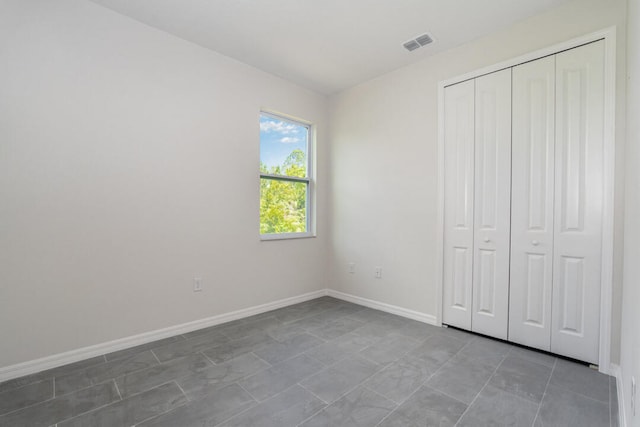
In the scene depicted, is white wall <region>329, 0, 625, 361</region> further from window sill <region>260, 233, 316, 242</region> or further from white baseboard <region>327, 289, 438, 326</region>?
window sill <region>260, 233, 316, 242</region>

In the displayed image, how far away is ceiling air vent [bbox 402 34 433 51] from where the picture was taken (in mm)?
2699

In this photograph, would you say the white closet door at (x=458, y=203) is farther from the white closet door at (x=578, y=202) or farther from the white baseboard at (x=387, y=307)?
the white closet door at (x=578, y=202)

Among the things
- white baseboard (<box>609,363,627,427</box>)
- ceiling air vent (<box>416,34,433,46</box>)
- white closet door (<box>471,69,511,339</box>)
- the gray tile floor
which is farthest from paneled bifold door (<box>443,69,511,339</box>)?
white baseboard (<box>609,363,627,427</box>)

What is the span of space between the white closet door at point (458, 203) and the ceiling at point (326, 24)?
0.56 m

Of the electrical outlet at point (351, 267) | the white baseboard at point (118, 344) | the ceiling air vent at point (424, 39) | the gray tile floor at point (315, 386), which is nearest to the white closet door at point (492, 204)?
the gray tile floor at point (315, 386)

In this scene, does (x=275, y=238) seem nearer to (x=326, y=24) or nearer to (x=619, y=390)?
(x=326, y=24)

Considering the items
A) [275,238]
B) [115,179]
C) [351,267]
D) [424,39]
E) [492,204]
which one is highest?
[424,39]

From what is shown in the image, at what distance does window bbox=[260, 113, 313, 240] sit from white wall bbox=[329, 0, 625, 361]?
0.39 meters

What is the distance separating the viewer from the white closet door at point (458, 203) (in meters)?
2.80

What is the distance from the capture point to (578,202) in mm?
2238

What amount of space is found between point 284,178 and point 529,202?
2.54 meters

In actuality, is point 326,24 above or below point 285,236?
above

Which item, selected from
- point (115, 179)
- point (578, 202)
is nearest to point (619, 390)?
point (578, 202)

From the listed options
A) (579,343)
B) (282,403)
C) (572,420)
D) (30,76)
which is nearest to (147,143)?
(30,76)
